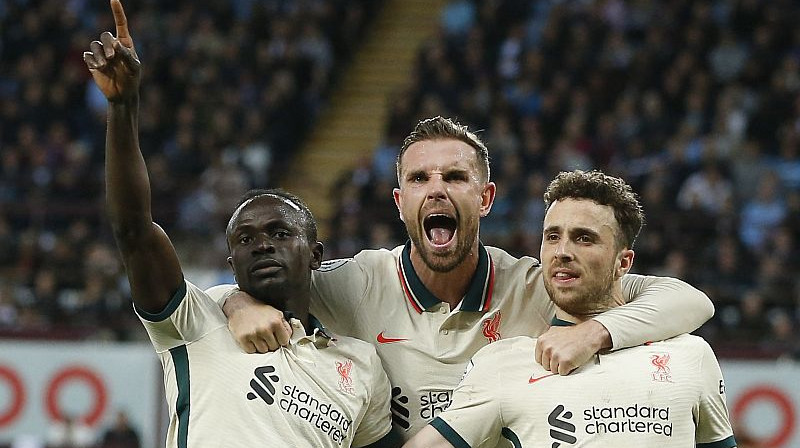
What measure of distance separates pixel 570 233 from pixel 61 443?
693 cm

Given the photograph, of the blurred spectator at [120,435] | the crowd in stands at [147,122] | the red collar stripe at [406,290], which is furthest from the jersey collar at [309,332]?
the crowd in stands at [147,122]

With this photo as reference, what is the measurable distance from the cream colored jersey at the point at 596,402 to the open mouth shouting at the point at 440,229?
52cm

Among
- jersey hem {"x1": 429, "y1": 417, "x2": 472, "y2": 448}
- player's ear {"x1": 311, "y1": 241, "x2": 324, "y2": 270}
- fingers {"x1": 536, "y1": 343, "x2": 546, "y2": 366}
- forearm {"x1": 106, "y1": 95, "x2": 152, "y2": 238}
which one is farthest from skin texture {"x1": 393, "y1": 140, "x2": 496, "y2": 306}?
forearm {"x1": 106, "y1": 95, "x2": 152, "y2": 238}

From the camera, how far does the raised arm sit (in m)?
3.79

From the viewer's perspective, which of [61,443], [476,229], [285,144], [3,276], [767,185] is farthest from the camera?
[285,144]

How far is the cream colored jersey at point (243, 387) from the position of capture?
4.15 metres

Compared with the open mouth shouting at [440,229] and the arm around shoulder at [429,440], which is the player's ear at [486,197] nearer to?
the open mouth shouting at [440,229]

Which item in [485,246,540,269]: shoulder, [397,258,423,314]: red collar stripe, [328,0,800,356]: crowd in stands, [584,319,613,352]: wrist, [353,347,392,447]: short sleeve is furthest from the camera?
[328,0,800,356]: crowd in stands

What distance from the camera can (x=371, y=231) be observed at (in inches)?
480

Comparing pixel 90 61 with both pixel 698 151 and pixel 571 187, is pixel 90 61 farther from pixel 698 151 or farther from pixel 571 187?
pixel 698 151

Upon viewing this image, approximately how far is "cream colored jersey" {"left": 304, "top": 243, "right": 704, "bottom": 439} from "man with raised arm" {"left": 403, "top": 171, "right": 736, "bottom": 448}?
21 centimetres

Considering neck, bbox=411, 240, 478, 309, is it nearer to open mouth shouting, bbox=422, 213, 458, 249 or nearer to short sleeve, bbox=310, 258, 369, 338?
open mouth shouting, bbox=422, 213, 458, 249

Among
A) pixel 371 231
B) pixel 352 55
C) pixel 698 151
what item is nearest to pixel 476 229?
pixel 371 231

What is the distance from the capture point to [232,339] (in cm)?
431
